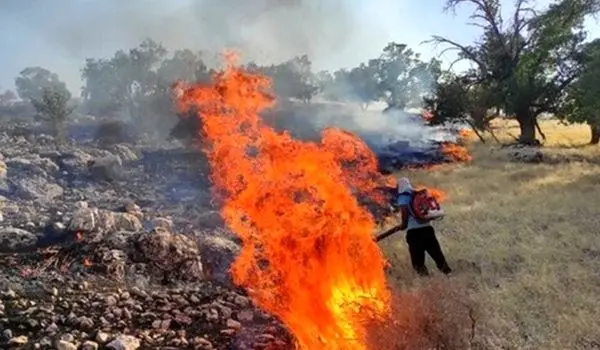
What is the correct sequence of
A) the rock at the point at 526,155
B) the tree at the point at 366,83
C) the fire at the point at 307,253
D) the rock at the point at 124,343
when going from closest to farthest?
the rock at the point at 124,343 → the fire at the point at 307,253 → the rock at the point at 526,155 → the tree at the point at 366,83

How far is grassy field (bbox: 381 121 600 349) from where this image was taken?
691 cm

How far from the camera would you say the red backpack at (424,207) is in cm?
924

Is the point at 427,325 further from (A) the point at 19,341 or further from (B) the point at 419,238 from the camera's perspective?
(A) the point at 19,341

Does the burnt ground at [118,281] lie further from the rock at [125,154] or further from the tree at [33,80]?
the tree at [33,80]

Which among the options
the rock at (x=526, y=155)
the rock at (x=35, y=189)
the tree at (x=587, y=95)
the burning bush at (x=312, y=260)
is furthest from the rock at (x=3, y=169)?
the tree at (x=587, y=95)

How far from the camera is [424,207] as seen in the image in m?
9.27

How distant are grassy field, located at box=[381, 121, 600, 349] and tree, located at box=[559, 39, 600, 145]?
2338 mm

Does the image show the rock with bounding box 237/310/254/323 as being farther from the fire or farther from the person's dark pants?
the person's dark pants

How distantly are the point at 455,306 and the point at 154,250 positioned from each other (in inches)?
198

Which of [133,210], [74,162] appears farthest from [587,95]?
[74,162]

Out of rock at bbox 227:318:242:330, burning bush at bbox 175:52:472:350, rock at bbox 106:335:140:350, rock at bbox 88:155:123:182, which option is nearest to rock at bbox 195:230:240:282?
burning bush at bbox 175:52:472:350

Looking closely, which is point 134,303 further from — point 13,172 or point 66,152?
point 66,152

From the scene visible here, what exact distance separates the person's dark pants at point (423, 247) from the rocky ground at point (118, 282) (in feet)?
9.29

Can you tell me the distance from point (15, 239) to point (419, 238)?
693 centimetres
